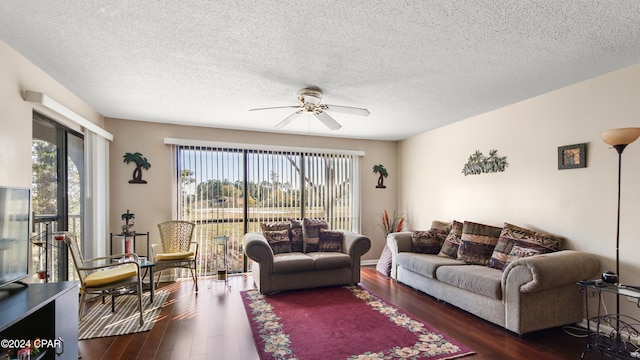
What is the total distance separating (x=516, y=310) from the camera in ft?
8.84

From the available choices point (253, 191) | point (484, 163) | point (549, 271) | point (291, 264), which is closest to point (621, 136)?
point (549, 271)

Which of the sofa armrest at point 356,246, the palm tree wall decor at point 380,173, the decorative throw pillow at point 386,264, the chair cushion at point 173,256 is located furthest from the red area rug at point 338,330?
the palm tree wall decor at point 380,173

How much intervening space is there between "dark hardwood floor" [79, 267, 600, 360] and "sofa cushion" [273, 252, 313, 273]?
1.99 feet

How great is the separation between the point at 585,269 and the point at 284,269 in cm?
312

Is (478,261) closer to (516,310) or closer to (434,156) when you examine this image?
(516,310)

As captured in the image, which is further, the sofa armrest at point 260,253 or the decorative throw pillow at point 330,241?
the decorative throw pillow at point 330,241

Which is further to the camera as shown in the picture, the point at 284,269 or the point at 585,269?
the point at 284,269

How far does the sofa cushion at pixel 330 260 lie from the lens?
4.02 m

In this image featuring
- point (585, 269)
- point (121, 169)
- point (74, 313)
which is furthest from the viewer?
point (121, 169)

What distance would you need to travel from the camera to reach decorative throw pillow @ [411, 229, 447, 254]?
434cm

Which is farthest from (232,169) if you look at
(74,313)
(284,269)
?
(74,313)

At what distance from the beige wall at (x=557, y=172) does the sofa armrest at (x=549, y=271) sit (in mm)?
199

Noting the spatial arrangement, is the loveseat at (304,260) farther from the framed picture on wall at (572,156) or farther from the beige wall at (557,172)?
the framed picture on wall at (572,156)

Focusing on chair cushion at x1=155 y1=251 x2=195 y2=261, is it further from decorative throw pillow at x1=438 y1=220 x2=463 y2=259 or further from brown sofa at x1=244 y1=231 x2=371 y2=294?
decorative throw pillow at x1=438 y1=220 x2=463 y2=259
